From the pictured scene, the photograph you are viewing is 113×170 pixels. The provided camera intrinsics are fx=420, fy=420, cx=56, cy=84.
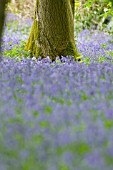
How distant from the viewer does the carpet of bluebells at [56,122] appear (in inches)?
102

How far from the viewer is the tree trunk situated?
24.1 ft

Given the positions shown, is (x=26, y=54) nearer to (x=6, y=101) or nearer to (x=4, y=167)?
(x=6, y=101)

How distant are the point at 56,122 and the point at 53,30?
4.48 m

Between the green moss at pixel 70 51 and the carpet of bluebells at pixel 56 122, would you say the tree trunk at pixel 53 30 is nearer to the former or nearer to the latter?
the green moss at pixel 70 51

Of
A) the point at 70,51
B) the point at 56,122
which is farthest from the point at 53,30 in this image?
the point at 56,122

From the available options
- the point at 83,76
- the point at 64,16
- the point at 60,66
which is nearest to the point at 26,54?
the point at 64,16

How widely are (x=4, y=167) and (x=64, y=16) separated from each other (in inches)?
203

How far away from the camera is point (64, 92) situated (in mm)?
4113

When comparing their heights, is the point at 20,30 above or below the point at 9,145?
below

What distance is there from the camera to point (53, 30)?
291 inches

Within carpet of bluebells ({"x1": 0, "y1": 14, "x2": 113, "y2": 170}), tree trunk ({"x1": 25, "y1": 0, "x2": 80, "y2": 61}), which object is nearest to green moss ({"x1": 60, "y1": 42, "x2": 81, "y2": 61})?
tree trunk ({"x1": 25, "y1": 0, "x2": 80, "y2": 61})

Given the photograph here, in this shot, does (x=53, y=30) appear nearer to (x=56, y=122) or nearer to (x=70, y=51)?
(x=70, y=51)

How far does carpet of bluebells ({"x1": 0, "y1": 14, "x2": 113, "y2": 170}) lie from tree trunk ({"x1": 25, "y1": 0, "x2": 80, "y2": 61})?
2434 millimetres

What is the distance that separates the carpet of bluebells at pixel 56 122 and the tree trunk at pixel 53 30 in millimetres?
2434
